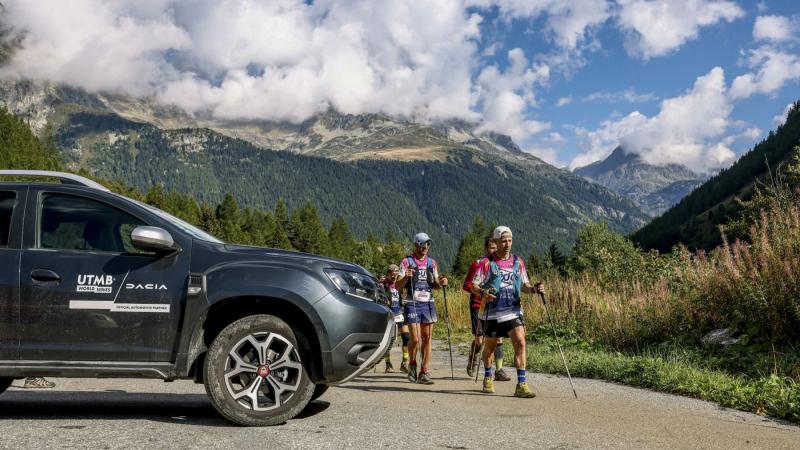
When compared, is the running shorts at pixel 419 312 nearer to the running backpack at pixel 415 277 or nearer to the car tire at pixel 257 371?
the running backpack at pixel 415 277

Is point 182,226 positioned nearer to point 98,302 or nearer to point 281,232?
point 98,302

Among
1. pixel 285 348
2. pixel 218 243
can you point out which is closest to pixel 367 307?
pixel 285 348

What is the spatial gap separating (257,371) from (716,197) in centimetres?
16055

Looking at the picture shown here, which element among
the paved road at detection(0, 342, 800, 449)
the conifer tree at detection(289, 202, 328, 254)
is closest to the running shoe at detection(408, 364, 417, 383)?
the paved road at detection(0, 342, 800, 449)

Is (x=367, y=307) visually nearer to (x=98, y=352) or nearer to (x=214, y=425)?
(x=214, y=425)

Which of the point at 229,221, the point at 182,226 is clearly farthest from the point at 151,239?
the point at 229,221

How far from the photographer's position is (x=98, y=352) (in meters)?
5.55

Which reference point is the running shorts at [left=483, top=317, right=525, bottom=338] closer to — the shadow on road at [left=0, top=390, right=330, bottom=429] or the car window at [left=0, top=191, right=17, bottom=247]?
the shadow on road at [left=0, top=390, right=330, bottom=429]

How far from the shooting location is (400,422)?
20.1 feet

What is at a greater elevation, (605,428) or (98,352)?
(98,352)

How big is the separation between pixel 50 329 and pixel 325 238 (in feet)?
407

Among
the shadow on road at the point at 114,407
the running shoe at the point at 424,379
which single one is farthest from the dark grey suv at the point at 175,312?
the running shoe at the point at 424,379

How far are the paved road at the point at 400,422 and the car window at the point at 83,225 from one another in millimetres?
1497

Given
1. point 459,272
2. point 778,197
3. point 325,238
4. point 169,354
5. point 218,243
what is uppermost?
point 325,238
